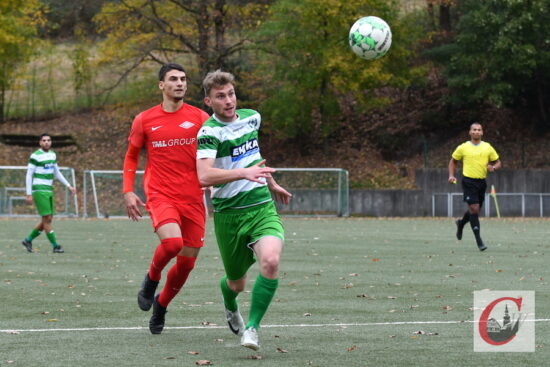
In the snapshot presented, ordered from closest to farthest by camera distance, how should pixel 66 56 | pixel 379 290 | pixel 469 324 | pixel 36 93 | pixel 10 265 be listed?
pixel 469 324 < pixel 379 290 < pixel 10 265 < pixel 36 93 < pixel 66 56

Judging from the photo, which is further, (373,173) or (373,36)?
(373,173)

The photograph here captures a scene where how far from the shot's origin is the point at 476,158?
60.0 feet

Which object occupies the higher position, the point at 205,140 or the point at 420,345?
the point at 205,140

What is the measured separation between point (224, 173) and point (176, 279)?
1.56 metres

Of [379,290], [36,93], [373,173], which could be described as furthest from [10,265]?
[36,93]

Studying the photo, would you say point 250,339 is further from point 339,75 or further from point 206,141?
point 339,75

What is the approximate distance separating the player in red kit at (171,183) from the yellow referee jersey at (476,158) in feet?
33.1

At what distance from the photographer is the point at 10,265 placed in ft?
50.1

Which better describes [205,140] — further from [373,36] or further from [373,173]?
[373,173]

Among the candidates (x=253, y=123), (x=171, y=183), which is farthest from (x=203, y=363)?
(x=171, y=183)

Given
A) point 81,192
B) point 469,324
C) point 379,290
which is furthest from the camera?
point 81,192

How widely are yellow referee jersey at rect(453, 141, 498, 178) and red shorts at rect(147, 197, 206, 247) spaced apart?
402 inches

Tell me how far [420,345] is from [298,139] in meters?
36.6

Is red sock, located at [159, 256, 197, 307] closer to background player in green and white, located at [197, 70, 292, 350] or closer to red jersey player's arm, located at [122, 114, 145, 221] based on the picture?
red jersey player's arm, located at [122, 114, 145, 221]
